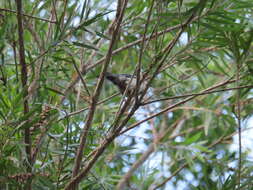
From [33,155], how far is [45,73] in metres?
0.33

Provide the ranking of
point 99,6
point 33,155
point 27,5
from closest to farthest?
1. point 33,155
2. point 27,5
3. point 99,6

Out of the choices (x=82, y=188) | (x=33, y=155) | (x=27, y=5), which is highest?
(x=27, y=5)

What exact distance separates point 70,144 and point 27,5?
691 millimetres

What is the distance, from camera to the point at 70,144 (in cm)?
138

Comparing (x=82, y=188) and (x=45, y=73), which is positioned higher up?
(x=45, y=73)

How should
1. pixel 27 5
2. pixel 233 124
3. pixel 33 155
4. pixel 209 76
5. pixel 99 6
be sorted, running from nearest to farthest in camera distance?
pixel 33 155, pixel 27 5, pixel 99 6, pixel 233 124, pixel 209 76

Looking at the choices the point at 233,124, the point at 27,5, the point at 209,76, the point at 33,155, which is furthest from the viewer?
the point at 209,76

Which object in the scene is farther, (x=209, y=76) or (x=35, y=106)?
(x=209, y=76)

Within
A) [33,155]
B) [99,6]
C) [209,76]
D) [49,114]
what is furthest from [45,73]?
[209,76]

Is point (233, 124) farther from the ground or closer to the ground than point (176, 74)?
closer to the ground

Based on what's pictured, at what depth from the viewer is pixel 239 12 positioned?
4.76ft

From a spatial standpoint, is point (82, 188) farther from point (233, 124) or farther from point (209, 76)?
point (209, 76)

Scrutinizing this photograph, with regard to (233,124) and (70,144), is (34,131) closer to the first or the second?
(70,144)

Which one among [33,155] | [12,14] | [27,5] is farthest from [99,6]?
[33,155]
